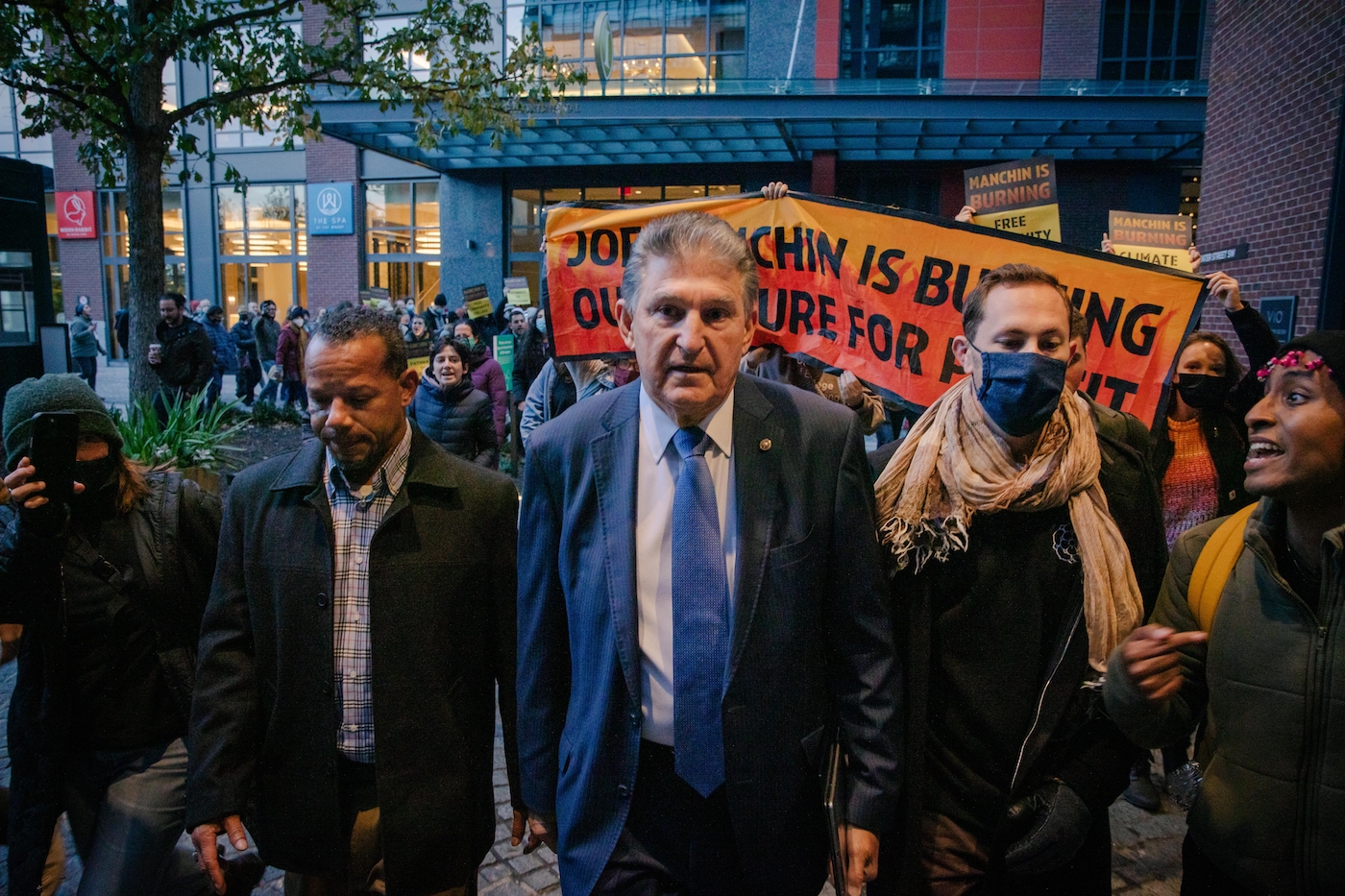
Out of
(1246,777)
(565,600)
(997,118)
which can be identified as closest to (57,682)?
(565,600)

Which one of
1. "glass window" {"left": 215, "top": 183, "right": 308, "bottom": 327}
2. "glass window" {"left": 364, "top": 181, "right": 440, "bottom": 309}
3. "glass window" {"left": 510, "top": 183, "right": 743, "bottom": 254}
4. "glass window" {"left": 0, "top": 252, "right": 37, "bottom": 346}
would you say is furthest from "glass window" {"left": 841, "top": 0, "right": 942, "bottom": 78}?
"glass window" {"left": 215, "top": 183, "right": 308, "bottom": 327}

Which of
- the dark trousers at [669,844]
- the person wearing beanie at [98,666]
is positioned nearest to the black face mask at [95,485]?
the person wearing beanie at [98,666]

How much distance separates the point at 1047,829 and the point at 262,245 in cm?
2979

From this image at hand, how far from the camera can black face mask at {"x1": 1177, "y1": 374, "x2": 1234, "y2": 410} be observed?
397cm

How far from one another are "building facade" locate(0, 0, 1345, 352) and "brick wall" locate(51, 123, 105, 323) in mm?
6329

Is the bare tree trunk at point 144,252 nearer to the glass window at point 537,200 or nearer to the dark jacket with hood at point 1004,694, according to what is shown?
the dark jacket with hood at point 1004,694

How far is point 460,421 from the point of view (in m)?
6.41

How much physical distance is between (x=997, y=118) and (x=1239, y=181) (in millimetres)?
6388

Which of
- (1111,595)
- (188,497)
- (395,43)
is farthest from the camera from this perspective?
(395,43)

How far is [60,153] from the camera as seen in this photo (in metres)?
28.5

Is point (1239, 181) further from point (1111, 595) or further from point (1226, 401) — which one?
point (1111, 595)

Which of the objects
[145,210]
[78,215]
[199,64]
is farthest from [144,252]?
[78,215]

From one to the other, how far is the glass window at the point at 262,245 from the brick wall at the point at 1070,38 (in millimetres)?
20946

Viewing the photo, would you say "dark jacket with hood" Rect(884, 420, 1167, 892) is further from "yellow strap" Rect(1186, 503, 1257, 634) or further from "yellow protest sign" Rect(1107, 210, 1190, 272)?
"yellow protest sign" Rect(1107, 210, 1190, 272)
